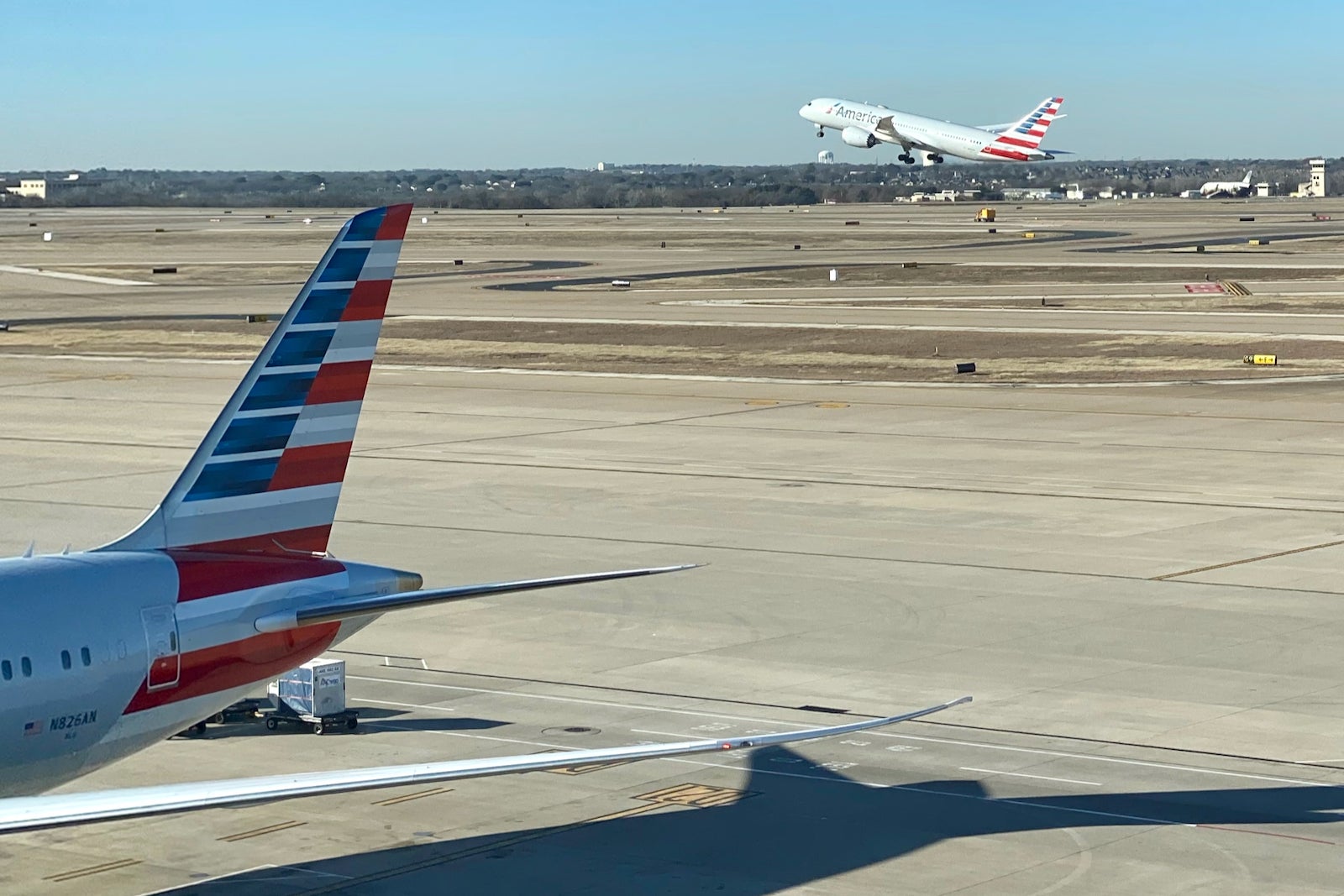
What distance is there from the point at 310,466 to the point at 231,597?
6.77 ft

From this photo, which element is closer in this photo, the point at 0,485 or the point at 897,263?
the point at 0,485

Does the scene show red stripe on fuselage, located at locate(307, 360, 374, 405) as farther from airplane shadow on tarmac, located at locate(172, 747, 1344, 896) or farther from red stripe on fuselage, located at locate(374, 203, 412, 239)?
airplane shadow on tarmac, located at locate(172, 747, 1344, 896)

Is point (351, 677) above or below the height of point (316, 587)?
below

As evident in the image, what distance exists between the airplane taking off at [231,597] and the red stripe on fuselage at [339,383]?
0.02m

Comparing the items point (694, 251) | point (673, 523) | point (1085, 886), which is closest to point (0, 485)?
point (673, 523)

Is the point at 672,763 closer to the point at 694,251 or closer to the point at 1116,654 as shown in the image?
the point at 1116,654

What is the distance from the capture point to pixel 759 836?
20.1 meters

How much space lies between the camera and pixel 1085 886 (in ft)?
60.5

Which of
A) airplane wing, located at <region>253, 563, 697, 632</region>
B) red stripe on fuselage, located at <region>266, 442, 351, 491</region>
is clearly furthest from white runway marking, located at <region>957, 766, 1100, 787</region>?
red stripe on fuselage, located at <region>266, 442, 351, 491</region>

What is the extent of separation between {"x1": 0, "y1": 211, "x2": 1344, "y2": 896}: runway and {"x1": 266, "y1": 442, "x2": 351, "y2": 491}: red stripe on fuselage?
148 inches

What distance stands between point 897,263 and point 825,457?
263 feet

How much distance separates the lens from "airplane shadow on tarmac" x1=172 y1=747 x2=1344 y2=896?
18641mm

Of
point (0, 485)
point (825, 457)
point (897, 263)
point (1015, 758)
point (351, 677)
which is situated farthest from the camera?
point (897, 263)

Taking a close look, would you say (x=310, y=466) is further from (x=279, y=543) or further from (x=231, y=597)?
(x=231, y=597)
